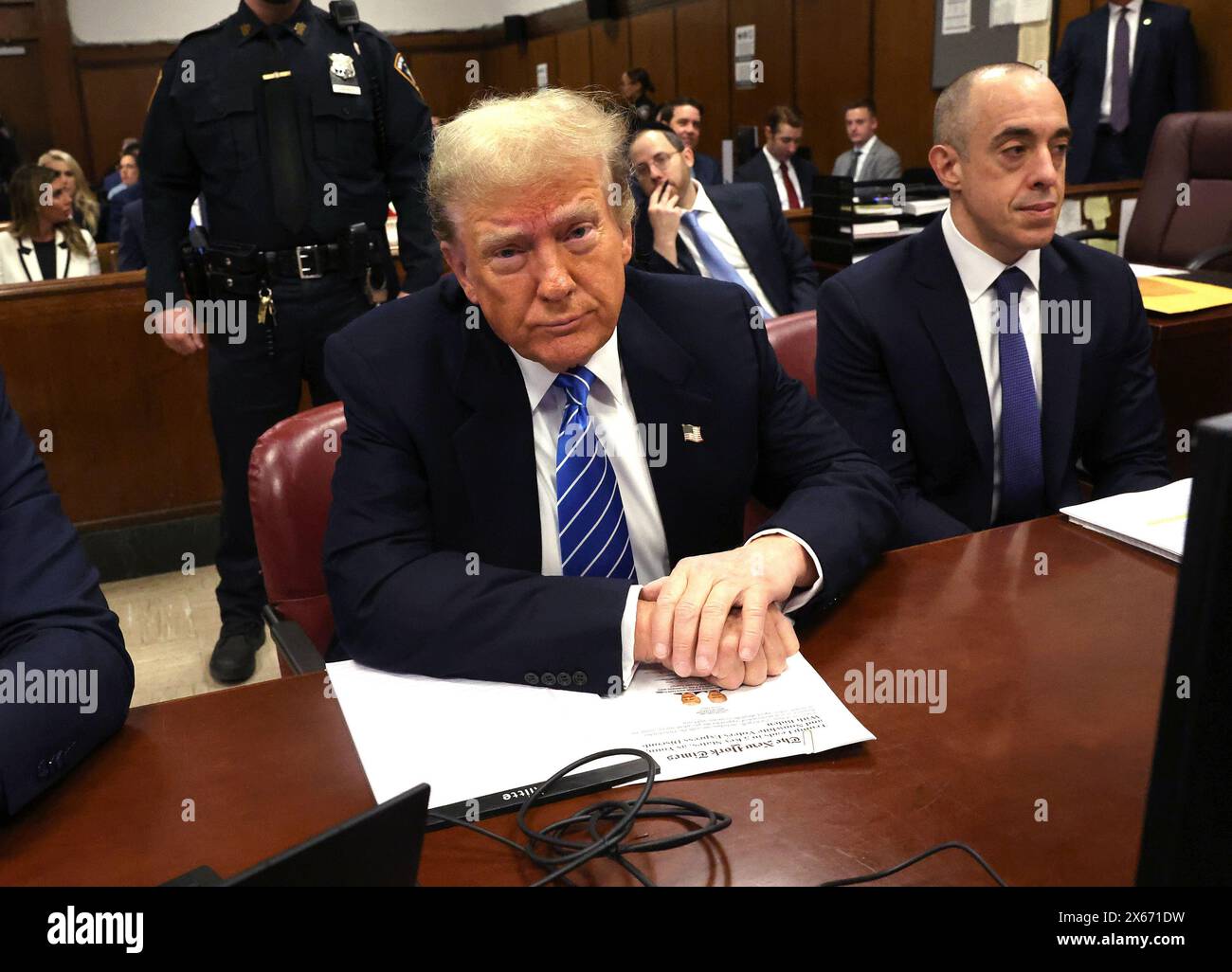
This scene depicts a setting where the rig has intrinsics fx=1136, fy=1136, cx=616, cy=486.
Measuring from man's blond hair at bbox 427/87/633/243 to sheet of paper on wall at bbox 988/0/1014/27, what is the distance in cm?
627

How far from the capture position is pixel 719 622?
1.21 metres

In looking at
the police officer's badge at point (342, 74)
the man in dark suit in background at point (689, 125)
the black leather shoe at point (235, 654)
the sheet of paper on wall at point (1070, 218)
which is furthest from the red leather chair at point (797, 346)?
the man in dark suit in background at point (689, 125)

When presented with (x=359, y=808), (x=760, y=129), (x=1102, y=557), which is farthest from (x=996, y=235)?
(x=760, y=129)

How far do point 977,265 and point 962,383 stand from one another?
246 millimetres

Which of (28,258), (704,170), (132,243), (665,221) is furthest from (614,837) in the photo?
(704,170)

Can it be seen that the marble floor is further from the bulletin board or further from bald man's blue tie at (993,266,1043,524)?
the bulletin board

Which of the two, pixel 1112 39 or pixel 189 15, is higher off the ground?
pixel 189 15

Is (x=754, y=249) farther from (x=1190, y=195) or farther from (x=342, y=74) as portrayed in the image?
(x=1190, y=195)

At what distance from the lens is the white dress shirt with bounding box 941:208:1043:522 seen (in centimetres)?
211

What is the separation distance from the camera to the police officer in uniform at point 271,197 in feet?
9.77

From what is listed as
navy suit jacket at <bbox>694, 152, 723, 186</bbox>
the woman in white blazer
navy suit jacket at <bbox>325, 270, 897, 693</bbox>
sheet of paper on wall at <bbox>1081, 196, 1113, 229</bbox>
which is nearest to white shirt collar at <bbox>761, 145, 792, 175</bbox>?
navy suit jacket at <bbox>694, 152, 723, 186</bbox>

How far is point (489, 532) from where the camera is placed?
156cm

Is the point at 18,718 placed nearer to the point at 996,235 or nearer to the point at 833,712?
the point at 833,712

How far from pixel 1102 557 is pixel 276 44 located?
2509 mm
